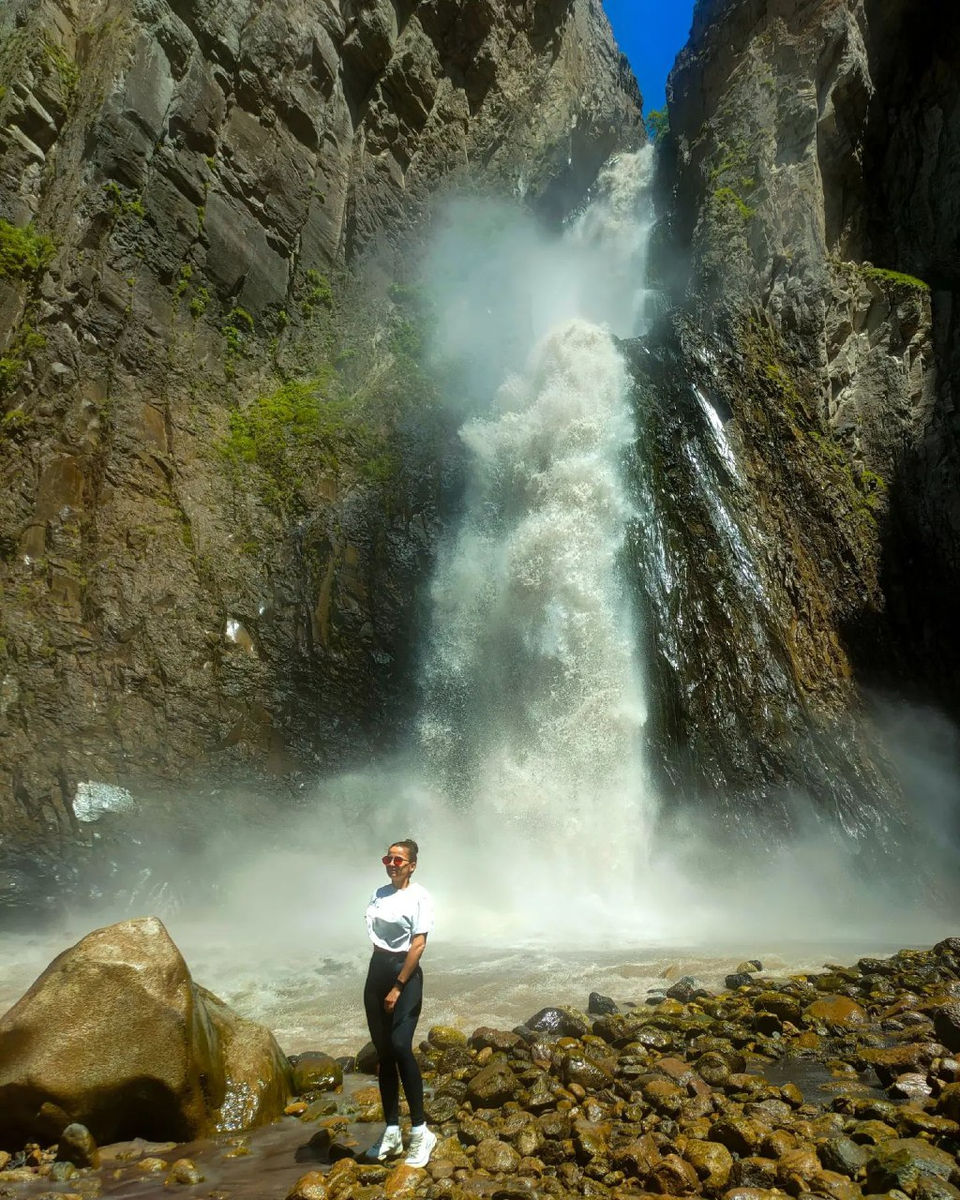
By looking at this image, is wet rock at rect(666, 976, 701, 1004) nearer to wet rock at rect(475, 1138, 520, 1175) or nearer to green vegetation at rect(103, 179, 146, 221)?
wet rock at rect(475, 1138, 520, 1175)

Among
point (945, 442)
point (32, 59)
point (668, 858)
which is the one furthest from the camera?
point (945, 442)

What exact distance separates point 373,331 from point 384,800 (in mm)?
11580

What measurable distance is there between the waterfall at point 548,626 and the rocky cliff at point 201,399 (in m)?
1.12

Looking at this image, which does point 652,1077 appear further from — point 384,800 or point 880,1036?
point 384,800

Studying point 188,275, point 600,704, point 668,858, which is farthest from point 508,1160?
point 188,275

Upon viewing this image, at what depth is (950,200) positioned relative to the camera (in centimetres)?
2027

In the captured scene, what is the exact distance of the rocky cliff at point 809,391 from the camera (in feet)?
41.4

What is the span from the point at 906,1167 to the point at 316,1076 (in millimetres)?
3517

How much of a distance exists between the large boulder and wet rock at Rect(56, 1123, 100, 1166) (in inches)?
3.2

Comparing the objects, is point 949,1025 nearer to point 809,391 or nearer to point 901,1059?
point 901,1059

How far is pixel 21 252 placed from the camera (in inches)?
506

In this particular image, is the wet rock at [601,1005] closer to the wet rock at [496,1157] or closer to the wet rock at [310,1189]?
the wet rock at [496,1157]

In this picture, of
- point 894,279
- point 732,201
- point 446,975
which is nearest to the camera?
point 446,975

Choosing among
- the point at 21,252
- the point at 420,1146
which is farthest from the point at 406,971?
the point at 21,252
